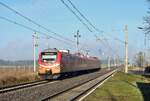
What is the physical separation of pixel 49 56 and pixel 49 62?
0.66 meters

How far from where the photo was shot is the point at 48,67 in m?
44.7

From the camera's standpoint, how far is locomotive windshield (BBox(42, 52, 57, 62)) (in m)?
45.1

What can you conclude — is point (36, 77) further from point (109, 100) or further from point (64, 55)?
point (109, 100)

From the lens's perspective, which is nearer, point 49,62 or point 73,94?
point 73,94

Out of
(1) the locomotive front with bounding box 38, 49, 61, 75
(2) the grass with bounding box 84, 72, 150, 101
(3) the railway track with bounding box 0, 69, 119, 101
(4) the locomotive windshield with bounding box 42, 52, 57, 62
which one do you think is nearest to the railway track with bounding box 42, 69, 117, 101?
(3) the railway track with bounding box 0, 69, 119, 101

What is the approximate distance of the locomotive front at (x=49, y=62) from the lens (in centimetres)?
4472

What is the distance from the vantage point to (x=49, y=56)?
149 feet

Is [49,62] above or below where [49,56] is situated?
below

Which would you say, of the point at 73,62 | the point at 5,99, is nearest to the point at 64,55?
the point at 73,62

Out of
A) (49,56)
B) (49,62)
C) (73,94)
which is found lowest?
(73,94)

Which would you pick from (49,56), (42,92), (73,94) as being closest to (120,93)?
(73,94)

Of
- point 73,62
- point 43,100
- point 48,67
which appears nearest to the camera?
point 43,100

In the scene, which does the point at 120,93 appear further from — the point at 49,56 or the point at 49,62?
the point at 49,56

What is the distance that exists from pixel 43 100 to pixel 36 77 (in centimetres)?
2767
